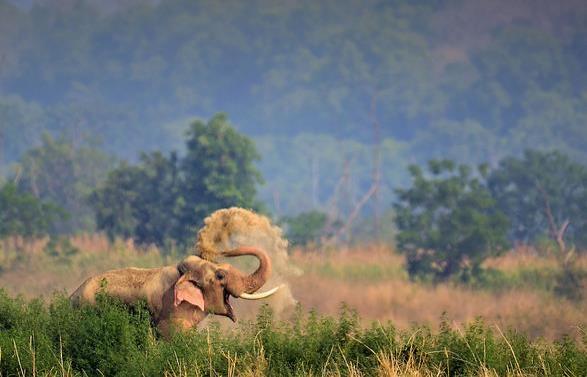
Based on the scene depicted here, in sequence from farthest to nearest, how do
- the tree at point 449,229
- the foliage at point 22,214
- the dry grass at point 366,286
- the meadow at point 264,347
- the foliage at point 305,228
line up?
Answer: the foliage at point 305,228
the foliage at point 22,214
the tree at point 449,229
the dry grass at point 366,286
the meadow at point 264,347

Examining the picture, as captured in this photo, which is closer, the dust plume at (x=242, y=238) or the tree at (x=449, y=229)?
the dust plume at (x=242, y=238)

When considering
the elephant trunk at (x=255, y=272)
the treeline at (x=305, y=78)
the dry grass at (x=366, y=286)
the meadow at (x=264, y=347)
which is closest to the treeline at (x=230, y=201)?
the dry grass at (x=366, y=286)

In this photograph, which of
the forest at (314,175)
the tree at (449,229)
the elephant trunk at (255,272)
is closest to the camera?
the forest at (314,175)

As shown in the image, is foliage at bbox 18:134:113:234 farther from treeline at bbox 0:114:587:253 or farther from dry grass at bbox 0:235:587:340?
dry grass at bbox 0:235:587:340

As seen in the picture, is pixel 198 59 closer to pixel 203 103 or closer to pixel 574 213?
pixel 203 103

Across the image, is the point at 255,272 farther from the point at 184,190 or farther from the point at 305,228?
the point at 305,228

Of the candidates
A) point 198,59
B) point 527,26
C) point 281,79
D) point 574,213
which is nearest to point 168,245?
point 574,213

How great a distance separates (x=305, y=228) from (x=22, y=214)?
7.35 meters

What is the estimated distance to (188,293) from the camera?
40.8 feet

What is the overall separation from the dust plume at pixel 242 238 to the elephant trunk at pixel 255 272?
0.79 ft

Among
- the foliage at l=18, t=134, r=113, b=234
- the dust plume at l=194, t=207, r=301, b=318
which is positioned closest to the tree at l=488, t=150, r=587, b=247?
the foliage at l=18, t=134, r=113, b=234

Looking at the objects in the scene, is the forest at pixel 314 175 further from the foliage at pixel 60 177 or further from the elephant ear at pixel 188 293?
the elephant ear at pixel 188 293

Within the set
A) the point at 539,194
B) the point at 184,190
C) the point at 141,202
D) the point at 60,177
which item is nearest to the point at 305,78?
the point at 60,177

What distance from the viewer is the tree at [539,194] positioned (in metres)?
39.7
